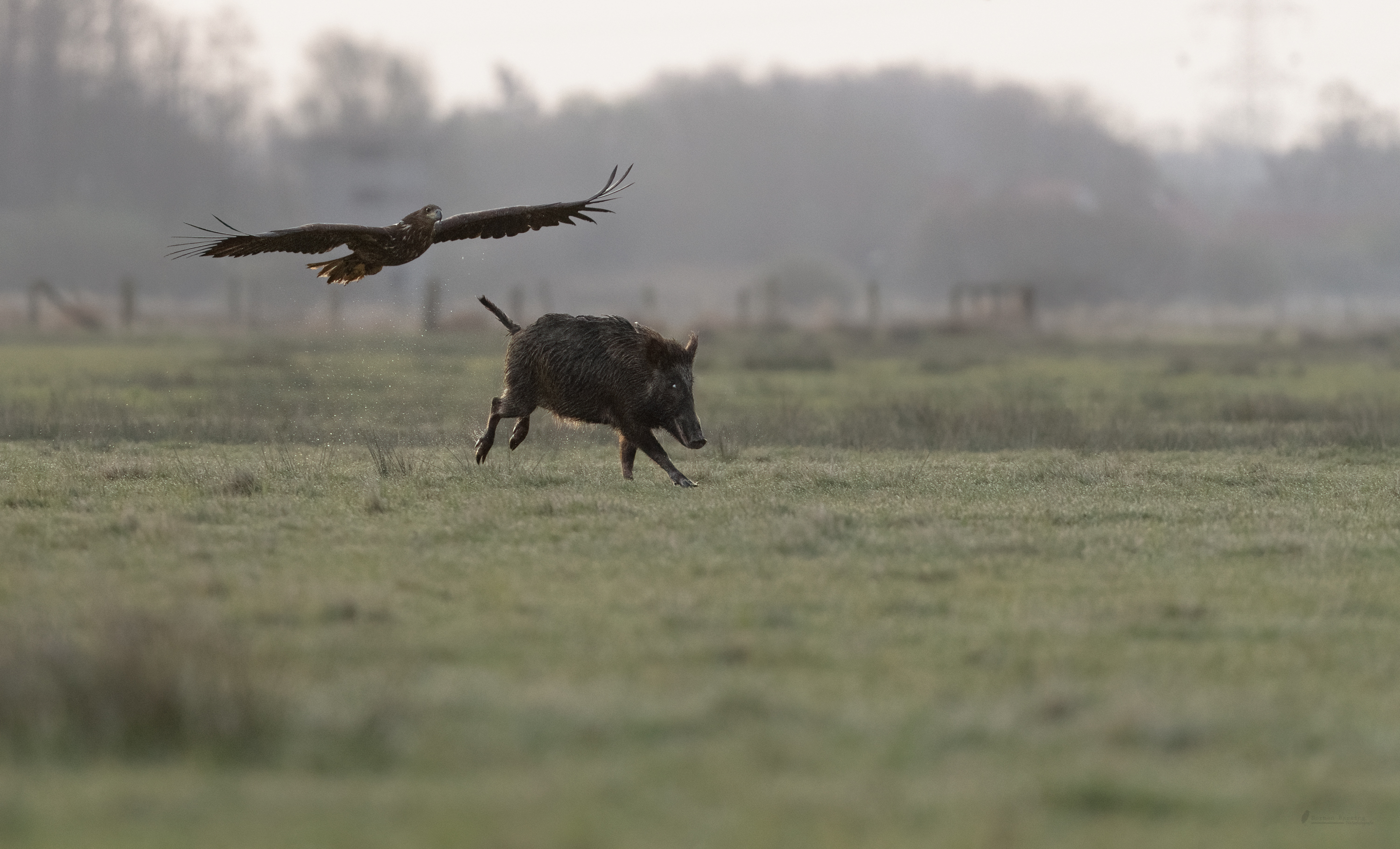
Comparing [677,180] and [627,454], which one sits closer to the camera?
[627,454]

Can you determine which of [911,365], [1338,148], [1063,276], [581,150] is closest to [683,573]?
[911,365]

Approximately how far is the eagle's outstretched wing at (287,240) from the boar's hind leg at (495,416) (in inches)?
71.6

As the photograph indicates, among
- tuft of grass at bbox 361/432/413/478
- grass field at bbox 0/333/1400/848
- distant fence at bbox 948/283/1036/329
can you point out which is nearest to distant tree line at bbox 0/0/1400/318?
distant fence at bbox 948/283/1036/329

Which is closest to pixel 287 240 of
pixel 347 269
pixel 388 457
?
pixel 347 269

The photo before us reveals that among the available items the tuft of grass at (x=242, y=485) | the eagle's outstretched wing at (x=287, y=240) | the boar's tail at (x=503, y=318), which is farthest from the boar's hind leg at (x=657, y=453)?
the tuft of grass at (x=242, y=485)

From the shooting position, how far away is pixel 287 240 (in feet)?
34.3

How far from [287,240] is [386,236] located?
790 mm

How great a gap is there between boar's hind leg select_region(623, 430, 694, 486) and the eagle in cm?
163

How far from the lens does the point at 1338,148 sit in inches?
5059

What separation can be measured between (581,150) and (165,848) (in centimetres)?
10276

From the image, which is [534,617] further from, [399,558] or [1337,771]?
[1337,771]

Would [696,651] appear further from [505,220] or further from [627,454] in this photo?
[505,220]

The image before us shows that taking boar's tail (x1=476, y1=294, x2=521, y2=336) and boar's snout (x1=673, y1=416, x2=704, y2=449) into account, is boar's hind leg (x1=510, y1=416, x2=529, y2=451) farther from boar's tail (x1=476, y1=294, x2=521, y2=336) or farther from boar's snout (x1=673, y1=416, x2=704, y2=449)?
boar's snout (x1=673, y1=416, x2=704, y2=449)

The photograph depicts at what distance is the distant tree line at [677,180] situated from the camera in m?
78.0
